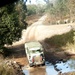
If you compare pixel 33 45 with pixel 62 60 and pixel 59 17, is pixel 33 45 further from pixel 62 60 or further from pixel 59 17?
pixel 59 17

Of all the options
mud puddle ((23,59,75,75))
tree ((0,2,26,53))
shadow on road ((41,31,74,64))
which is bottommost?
shadow on road ((41,31,74,64))

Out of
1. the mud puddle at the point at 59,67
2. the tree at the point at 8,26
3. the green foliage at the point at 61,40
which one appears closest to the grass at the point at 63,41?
the green foliage at the point at 61,40

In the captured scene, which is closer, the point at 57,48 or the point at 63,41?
the point at 57,48

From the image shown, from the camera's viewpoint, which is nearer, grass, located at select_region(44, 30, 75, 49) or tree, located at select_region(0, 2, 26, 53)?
tree, located at select_region(0, 2, 26, 53)

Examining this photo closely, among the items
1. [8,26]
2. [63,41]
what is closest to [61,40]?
[63,41]

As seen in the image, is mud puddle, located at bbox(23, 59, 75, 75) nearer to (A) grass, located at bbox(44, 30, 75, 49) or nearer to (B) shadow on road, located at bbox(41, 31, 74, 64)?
(B) shadow on road, located at bbox(41, 31, 74, 64)

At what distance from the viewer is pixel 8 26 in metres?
38.0

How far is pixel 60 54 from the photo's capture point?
40.3 metres

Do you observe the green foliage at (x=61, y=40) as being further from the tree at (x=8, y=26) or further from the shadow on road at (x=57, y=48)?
the tree at (x=8, y=26)

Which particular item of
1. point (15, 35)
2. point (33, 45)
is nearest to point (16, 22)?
point (15, 35)

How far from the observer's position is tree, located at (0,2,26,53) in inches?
1479

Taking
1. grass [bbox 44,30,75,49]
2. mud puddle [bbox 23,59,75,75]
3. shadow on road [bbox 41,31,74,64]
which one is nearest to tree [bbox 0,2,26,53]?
shadow on road [bbox 41,31,74,64]

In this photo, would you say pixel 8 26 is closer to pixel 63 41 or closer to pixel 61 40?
pixel 63 41

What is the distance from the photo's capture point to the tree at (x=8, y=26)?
37.6 metres
